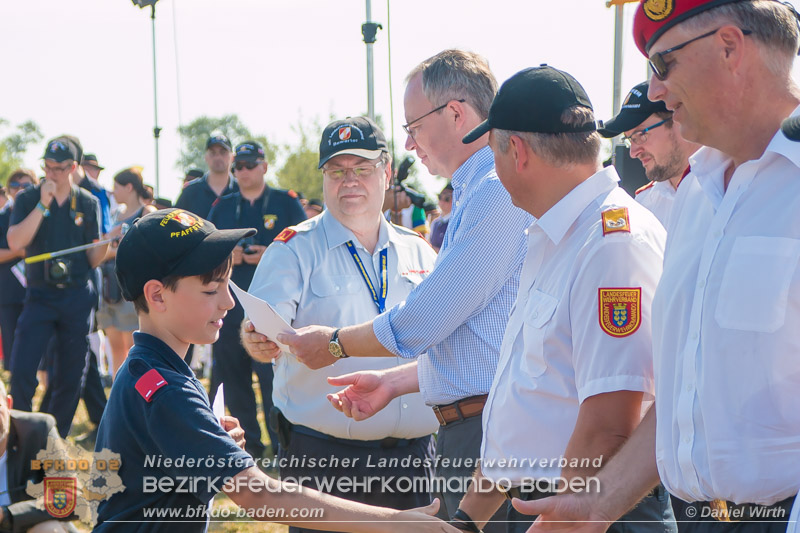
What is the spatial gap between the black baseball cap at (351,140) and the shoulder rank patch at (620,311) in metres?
1.88

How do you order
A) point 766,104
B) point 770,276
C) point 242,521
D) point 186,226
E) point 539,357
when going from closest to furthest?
point 770,276 < point 766,104 < point 539,357 < point 186,226 < point 242,521

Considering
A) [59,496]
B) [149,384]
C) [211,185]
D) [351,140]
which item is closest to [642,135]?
[351,140]

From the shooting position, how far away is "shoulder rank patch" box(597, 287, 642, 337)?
1970 mm

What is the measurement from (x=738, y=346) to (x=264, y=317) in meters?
1.81

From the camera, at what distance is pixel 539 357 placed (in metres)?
2.10

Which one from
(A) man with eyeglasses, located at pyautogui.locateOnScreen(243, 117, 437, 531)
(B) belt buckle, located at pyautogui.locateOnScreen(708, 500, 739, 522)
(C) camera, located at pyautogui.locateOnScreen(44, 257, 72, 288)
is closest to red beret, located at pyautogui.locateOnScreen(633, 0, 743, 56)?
(B) belt buckle, located at pyautogui.locateOnScreen(708, 500, 739, 522)

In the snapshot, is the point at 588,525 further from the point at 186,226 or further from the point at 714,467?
the point at 186,226

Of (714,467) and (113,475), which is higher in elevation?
(714,467)

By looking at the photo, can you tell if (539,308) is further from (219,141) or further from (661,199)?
(219,141)

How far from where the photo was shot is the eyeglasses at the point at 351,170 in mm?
3689

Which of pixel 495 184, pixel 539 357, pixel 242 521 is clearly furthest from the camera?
pixel 242 521

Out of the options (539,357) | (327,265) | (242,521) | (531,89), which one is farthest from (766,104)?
(242,521)

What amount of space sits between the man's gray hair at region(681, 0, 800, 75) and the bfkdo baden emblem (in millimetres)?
2867

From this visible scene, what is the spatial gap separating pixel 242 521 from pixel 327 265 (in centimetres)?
250
